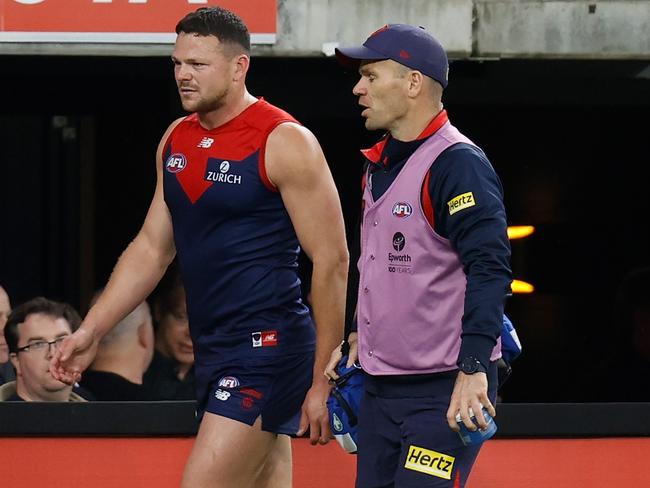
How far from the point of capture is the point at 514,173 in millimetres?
10039

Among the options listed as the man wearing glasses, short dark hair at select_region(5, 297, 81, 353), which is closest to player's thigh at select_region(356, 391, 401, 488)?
the man wearing glasses

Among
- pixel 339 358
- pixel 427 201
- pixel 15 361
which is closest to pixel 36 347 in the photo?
pixel 15 361

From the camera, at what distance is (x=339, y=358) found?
4.42 metres

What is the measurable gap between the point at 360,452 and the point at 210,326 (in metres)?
0.79

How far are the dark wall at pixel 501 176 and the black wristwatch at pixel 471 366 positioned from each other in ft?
19.4

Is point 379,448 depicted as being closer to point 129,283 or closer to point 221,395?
point 221,395

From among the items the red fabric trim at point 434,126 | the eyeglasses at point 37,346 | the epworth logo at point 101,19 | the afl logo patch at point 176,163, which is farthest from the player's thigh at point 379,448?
the epworth logo at point 101,19

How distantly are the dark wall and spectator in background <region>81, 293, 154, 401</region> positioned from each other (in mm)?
2637

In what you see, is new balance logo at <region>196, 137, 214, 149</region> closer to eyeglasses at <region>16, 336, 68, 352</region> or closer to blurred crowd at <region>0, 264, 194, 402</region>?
blurred crowd at <region>0, 264, 194, 402</region>

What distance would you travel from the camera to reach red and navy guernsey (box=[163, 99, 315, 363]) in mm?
4645

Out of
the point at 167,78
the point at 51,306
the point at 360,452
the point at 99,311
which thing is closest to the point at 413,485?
the point at 360,452

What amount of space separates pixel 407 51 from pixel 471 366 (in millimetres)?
990

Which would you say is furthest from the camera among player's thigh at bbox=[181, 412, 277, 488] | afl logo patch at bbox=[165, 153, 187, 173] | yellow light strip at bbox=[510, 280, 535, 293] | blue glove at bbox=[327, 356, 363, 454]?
yellow light strip at bbox=[510, 280, 535, 293]

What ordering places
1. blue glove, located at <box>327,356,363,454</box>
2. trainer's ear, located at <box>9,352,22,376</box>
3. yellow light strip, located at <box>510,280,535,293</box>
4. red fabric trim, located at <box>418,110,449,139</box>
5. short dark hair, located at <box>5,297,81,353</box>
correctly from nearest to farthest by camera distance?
red fabric trim, located at <box>418,110,449,139</box>, blue glove, located at <box>327,356,363,454</box>, trainer's ear, located at <box>9,352,22,376</box>, short dark hair, located at <box>5,297,81,353</box>, yellow light strip, located at <box>510,280,535,293</box>
